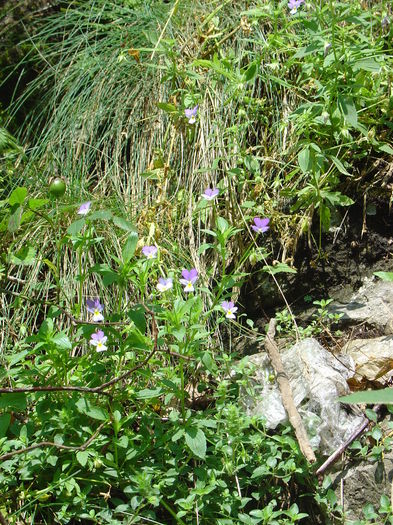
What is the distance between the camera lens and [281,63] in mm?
2975

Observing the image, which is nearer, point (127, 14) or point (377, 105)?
point (377, 105)

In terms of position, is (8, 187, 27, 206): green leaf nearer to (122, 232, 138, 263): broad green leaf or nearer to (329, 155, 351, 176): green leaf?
(122, 232, 138, 263): broad green leaf

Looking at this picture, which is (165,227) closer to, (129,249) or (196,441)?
(129,249)

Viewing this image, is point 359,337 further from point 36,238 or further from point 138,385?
point 36,238

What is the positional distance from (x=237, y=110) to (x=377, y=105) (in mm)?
550

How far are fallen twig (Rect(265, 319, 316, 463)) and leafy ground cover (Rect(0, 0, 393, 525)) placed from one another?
4cm

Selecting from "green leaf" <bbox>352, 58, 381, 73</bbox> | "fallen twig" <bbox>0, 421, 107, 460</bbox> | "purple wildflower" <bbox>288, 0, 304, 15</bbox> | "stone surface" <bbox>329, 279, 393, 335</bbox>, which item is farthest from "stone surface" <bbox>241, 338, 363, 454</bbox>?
"purple wildflower" <bbox>288, 0, 304, 15</bbox>

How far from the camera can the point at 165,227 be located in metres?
2.69

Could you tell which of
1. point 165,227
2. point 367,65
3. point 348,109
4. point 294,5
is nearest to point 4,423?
point 165,227

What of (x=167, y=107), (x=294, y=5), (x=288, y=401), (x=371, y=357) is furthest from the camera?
(x=167, y=107)

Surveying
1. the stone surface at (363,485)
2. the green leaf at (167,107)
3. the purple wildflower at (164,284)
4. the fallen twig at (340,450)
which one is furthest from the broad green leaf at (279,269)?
the green leaf at (167,107)

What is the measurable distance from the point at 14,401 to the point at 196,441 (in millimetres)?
483

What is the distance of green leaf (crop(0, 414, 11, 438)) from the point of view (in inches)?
74.0

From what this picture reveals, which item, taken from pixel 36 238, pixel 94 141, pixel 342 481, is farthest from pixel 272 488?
pixel 94 141
